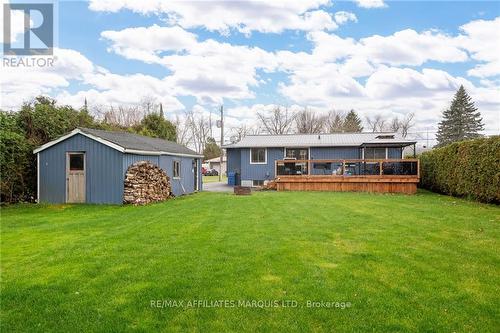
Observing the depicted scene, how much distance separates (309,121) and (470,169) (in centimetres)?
4242

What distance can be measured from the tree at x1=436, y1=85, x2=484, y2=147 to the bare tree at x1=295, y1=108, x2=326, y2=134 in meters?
17.4

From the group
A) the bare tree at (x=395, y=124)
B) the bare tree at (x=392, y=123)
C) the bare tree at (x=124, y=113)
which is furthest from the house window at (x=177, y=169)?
the bare tree at (x=395, y=124)

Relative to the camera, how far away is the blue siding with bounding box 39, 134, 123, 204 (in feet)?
40.9

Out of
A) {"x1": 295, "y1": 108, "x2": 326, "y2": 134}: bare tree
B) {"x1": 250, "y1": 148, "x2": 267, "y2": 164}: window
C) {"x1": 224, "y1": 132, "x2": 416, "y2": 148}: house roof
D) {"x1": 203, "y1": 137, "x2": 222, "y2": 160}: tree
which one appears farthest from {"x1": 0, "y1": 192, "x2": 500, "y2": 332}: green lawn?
{"x1": 203, "y1": 137, "x2": 222, "y2": 160}: tree

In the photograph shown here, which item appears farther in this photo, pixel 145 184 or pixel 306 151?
pixel 306 151

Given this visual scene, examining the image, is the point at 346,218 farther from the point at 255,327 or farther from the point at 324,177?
the point at 324,177

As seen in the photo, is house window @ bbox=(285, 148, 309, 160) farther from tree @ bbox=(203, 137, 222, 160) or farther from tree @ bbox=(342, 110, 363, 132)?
tree @ bbox=(203, 137, 222, 160)

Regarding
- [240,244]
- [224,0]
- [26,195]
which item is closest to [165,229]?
[240,244]

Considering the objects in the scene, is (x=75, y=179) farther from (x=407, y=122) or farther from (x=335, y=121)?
(x=407, y=122)

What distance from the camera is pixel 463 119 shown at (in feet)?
143

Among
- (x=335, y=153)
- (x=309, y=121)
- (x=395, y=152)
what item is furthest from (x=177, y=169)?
(x=309, y=121)

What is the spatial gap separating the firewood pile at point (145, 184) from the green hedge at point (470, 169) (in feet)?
38.1

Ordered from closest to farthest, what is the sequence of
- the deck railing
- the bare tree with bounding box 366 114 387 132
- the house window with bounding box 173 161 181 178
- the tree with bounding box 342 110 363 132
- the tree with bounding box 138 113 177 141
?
the deck railing < the house window with bounding box 173 161 181 178 < the tree with bounding box 138 113 177 141 < the tree with bounding box 342 110 363 132 < the bare tree with bounding box 366 114 387 132

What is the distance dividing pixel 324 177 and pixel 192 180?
705 cm
